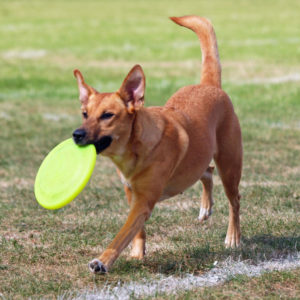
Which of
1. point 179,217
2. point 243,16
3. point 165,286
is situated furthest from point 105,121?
point 243,16

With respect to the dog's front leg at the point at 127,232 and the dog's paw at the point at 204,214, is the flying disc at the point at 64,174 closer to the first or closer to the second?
the dog's front leg at the point at 127,232

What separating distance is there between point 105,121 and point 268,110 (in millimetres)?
8556

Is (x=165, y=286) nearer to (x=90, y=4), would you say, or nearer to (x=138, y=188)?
(x=138, y=188)

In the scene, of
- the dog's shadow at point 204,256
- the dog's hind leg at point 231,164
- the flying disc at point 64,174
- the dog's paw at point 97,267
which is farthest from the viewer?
the dog's hind leg at point 231,164

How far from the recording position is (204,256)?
5.48m

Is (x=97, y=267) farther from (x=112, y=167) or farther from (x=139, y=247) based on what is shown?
(x=112, y=167)

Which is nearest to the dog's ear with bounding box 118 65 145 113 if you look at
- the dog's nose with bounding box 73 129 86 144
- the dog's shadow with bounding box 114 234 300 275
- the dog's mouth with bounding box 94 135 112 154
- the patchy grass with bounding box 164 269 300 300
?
the dog's mouth with bounding box 94 135 112 154

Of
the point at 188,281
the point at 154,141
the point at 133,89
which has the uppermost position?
the point at 133,89

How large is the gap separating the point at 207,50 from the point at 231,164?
1.16 m

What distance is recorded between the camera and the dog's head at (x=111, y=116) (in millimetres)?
4859

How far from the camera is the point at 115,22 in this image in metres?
32.2

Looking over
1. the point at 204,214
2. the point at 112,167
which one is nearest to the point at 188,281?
the point at 204,214

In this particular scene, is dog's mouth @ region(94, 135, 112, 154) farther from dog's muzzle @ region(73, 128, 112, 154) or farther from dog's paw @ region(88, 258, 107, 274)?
dog's paw @ region(88, 258, 107, 274)

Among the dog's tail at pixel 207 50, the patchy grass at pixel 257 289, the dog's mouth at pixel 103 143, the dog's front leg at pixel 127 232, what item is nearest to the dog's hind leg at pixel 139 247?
the dog's front leg at pixel 127 232
